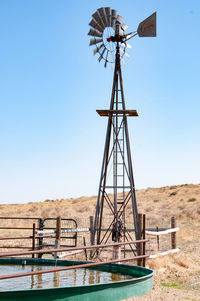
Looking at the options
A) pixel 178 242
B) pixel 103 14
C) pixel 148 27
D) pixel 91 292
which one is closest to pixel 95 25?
pixel 103 14

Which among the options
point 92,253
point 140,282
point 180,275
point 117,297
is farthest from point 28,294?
point 92,253

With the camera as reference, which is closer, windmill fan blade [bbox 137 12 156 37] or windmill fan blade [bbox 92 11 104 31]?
windmill fan blade [bbox 137 12 156 37]

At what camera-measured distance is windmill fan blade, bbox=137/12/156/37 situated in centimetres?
1263

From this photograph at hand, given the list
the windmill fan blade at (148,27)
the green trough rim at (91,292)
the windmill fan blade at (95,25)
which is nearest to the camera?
the green trough rim at (91,292)

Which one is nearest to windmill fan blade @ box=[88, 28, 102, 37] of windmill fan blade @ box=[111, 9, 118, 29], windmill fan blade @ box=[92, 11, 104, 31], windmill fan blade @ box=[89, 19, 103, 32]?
windmill fan blade @ box=[89, 19, 103, 32]

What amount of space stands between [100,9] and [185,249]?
974 cm

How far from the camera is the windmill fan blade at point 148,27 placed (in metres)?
12.6

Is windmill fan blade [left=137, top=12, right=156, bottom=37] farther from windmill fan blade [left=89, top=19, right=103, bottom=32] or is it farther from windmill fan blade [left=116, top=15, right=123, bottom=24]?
windmill fan blade [left=89, top=19, right=103, bottom=32]

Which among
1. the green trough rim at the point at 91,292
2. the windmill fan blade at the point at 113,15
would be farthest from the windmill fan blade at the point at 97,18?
the green trough rim at the point at 91,292

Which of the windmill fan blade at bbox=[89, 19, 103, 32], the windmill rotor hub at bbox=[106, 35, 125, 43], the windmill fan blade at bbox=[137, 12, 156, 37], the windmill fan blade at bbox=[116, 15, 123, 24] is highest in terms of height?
the windmill fan blade at bbox=[116, 15, 123, 24]

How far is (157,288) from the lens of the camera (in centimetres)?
842

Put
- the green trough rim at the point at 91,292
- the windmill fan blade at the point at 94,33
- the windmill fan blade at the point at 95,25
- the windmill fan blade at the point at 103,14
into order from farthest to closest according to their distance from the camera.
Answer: the windmill fan blade at the point at 94,33, the windmill fan blade at the point at 95,25, the windmill fan blade at the point at 103,14, the green trough rim at the point at 91,292

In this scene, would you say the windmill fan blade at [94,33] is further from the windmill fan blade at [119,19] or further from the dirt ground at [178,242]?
the dirt ground at [178,242]

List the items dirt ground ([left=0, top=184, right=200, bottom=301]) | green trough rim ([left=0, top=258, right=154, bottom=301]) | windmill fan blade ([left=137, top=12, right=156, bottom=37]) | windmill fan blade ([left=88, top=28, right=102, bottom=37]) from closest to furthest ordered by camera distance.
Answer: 1. green trough rim ([left=0, top=258, right=154, bottom=301])
2. dirt ground ([left=0, top=184, right=200, bottom=301])
3. windmill fan blade ([left=137, top=12, right=156, bottom=37])
4. windmill fan blade ([left=88, top=28, right=102, bottom=37])
